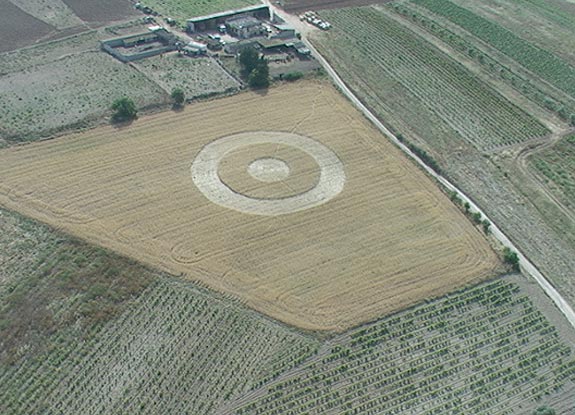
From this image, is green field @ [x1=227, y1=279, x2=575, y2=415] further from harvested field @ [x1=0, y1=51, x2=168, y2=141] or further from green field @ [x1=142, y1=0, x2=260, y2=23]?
green field @ [x1=142, y1=0, x2=260, y2=23]

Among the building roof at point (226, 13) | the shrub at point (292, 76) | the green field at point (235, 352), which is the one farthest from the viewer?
the building roof at point (226, 13)

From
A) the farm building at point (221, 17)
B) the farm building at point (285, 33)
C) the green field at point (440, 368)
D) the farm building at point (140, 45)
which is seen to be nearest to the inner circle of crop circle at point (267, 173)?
the green field at point (440, 368)

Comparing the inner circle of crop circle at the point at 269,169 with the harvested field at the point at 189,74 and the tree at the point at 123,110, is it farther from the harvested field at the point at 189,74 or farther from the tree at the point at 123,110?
the tree at the point at 123,110

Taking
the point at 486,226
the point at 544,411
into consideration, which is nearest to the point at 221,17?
the point at 486,226

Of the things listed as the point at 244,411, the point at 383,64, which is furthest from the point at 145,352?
the point at 383,64

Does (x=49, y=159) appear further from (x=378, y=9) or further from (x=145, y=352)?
(x=378, y=9)

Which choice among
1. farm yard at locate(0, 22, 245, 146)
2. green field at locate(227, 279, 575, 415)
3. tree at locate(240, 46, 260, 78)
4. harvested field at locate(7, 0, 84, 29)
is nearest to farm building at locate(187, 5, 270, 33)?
farm yard at locate(0, 22, 245, 146)
